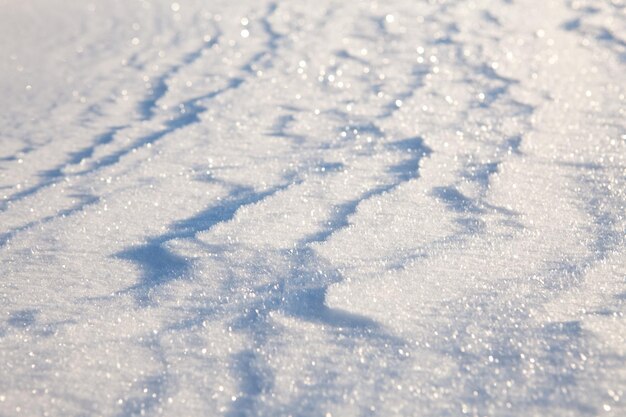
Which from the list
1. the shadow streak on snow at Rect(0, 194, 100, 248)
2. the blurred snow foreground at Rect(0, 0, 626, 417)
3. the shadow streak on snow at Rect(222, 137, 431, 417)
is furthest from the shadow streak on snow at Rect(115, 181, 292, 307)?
the shadow streak on snow at Rect(0, 194, 100, 248)

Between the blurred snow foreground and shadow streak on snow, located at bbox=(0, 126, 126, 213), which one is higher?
the blurred snow foreground

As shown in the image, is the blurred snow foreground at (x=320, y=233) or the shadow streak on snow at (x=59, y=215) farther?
the shadow streak on snow at (x=59, y=215)

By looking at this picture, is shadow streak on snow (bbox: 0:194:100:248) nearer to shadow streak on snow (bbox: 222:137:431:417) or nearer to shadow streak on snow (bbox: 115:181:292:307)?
shadow streak on snow (bbox: 115:181:292:307)

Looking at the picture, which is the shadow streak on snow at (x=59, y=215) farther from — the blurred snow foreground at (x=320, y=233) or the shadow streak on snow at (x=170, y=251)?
the shadow streak on snow at (x=170, y=251)

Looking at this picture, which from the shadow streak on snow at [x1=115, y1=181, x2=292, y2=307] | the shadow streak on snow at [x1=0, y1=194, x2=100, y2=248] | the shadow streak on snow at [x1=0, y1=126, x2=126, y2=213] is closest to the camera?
the shadow streak on snow at [x1=115, y1=181, x2=292, y2=307]

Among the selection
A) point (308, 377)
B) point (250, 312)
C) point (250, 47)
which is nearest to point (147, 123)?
point (250, 47)

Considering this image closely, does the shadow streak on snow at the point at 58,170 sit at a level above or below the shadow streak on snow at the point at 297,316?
below

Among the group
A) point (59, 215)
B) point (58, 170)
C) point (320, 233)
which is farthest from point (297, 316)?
point (58, 170)

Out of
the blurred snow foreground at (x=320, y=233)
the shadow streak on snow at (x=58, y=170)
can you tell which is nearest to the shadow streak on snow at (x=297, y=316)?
the blurred snow foreground at (x=320, y=233)

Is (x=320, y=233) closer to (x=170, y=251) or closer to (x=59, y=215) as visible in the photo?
→ (x=170, y=251)

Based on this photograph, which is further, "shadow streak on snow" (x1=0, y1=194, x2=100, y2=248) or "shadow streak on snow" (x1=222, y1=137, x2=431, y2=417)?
"shadow streak on snow" (x1=0, y1=194, x2=100, y2=248)

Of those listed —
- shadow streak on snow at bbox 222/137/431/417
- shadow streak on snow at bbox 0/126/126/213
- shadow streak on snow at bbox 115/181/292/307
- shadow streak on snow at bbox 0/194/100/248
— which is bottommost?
shadow streak on snow at bbox 0/126/126/213
